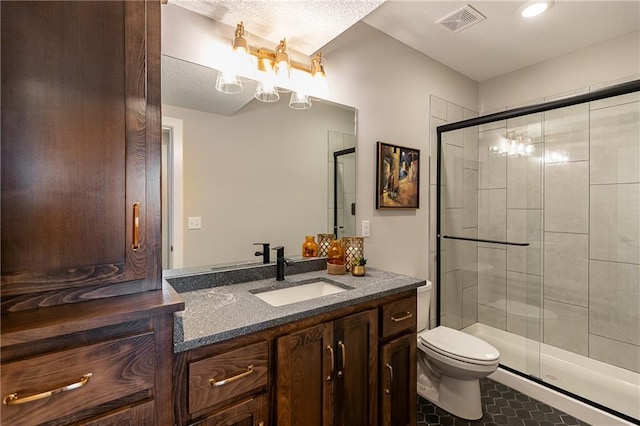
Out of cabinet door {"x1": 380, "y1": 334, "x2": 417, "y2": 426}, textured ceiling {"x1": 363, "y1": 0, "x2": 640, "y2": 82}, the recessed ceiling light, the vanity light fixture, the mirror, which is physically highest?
textured ceiling {"x1": 363, "y1": 0, "x2": 640, "y2": 82}

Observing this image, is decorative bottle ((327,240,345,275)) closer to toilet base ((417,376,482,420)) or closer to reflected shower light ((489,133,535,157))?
toilet base ((417,376,482,420))

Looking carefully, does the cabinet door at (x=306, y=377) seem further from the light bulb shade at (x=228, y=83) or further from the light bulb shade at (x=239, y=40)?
the light bulb shade at (x=239, y=40)

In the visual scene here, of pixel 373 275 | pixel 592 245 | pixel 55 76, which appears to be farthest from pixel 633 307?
pixel 55 76

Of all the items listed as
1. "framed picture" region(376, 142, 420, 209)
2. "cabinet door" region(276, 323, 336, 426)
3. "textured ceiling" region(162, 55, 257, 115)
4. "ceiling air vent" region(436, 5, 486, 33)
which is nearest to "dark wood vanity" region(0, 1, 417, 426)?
"cabinet door" region(276, 323, 336, 426)

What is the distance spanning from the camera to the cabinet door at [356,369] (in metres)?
1.30

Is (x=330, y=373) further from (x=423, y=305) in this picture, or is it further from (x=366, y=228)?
(x=423, y=305)

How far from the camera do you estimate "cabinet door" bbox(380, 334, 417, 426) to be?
1.49 meters

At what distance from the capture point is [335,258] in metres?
1.83

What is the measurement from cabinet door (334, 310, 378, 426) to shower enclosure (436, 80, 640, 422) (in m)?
1.42

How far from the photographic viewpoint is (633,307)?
217 centimetres

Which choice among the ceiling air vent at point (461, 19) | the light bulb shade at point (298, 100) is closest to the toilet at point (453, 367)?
the light bulb shade at point (298, 100)

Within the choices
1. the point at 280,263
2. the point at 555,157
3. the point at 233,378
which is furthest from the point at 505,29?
the point at 233,378

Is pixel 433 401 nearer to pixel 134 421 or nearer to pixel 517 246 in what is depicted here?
pixel 517 246

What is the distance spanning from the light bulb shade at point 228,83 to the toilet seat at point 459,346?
1.93 metres
